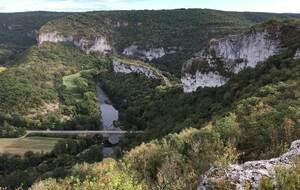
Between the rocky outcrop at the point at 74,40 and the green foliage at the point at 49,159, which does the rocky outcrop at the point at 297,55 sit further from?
the rocky outcrop at the point at 74,40

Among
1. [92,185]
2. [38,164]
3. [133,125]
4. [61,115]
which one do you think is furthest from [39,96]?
[92,185]

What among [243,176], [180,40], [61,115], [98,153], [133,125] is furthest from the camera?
[180,40]

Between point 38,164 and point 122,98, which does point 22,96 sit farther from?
point 38,164

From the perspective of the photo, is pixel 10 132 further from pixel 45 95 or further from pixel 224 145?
pixel 224 145

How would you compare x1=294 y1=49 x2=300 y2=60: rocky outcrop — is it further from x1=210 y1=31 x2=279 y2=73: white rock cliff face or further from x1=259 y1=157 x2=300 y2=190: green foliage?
x1=259 y1=157 x2=300 y2=190: green foliage

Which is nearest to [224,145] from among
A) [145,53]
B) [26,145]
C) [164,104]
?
[164,104]
